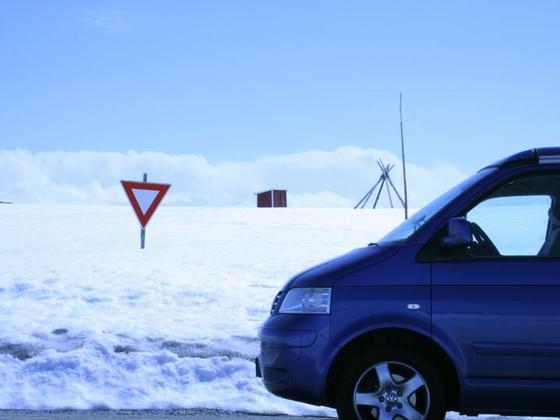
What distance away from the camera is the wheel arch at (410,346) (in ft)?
17.6

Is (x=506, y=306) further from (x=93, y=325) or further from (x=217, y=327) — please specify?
(x=93, y=325)

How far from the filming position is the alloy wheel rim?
17.4 feet

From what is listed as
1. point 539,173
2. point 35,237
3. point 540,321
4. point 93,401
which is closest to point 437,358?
point 540,321

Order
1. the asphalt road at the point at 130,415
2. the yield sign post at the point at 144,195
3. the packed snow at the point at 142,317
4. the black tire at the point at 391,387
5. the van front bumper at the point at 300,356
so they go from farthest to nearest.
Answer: the yield sign post at the point at 144,195 < the packed snow at the point at 142,317 < the asphalt road at the point at 130,415 < the van front bumper at the point at 300,356 < the black tire at the point at 391,387

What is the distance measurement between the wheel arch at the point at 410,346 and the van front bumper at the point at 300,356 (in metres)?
0.09

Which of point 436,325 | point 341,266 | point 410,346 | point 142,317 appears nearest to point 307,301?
point 341,266

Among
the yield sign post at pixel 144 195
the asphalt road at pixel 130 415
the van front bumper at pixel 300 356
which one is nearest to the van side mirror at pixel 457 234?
the van front bumper at pixel 300 356

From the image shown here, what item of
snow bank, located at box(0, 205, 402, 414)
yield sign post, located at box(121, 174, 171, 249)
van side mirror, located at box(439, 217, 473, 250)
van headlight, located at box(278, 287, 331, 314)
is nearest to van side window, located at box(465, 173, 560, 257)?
van side mirror, located at box(439, 217, 473, 250)

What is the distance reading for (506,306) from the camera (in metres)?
5.25

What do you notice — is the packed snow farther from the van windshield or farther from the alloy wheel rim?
the van windshield

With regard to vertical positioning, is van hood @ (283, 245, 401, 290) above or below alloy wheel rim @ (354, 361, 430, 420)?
A: above

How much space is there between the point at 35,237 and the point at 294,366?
1675 centimetres

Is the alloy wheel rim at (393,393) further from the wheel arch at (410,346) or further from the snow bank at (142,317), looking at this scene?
the snow bank at (142,317)

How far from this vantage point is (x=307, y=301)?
553cm
